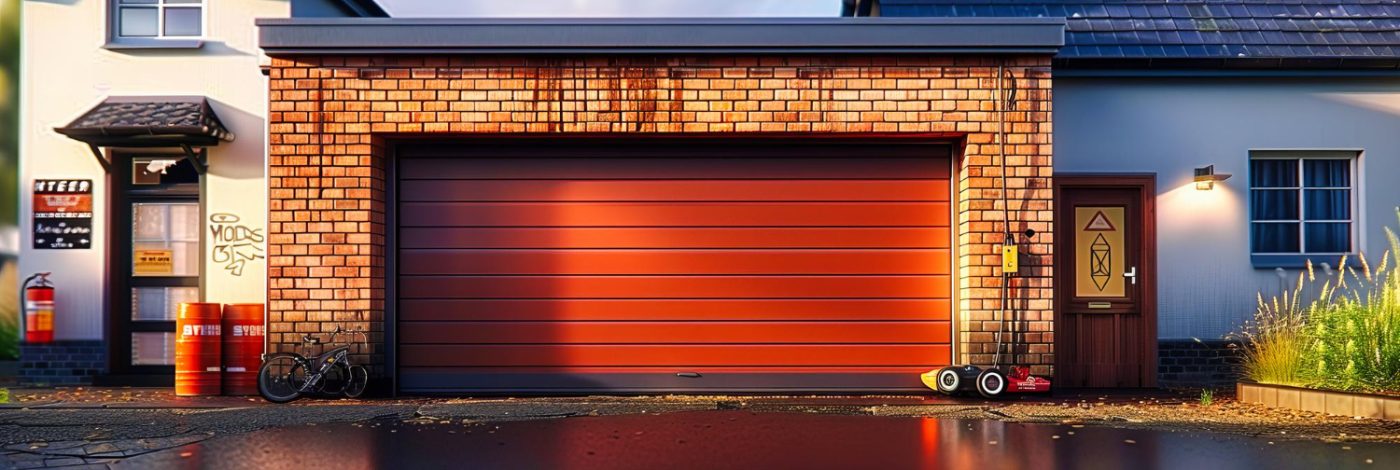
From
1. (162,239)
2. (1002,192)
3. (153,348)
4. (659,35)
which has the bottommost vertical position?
(153,348)

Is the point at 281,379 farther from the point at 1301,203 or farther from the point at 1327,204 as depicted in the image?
the point at 1327,204

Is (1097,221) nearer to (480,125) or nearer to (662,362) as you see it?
(662,362)

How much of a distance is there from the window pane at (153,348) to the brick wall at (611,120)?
6.79ft

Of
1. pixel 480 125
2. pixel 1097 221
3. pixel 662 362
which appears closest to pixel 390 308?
pixel 480 125

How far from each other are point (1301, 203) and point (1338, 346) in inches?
101

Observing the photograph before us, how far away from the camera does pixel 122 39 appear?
452 inches

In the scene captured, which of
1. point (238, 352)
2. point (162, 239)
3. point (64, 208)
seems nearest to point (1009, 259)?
point (238, 352)

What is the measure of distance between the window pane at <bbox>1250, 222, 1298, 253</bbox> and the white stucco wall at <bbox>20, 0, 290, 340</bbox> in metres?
9.89

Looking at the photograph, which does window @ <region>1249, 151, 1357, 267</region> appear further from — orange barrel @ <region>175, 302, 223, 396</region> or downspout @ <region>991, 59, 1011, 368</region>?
orange barrel @ <region>175, 302, 223, 396</region>

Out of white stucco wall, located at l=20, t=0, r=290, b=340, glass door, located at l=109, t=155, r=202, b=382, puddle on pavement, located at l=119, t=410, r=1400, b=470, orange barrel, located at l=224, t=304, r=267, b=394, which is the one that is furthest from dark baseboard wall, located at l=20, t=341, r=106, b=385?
puddle on pavement, located at l=119, t=410, r=1400, b=470

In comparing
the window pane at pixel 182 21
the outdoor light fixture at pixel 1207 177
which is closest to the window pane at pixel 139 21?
the window pane at pixel 182 21

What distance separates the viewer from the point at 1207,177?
36.1 feet

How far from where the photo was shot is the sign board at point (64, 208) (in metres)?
11.3

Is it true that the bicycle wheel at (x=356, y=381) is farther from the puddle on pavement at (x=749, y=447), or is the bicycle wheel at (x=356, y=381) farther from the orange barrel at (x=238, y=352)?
the puddle on pavement at (x=749, y=447)
